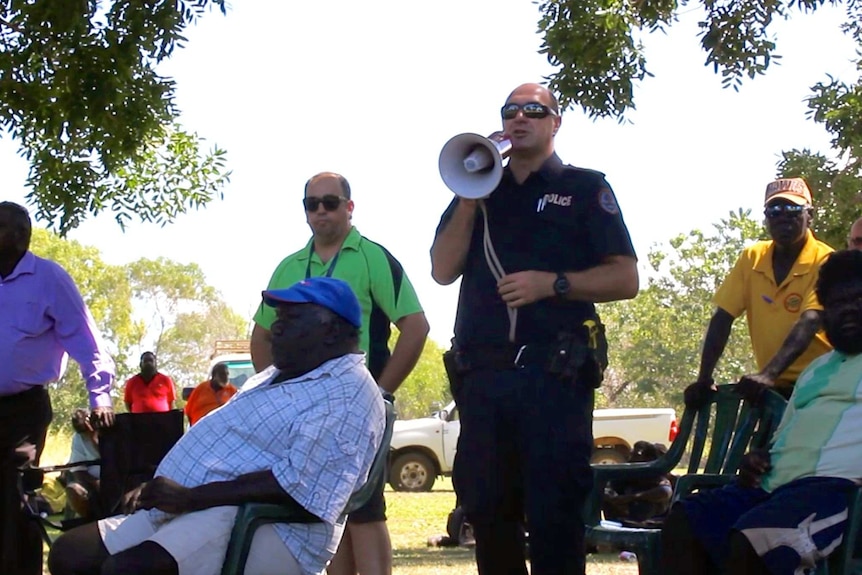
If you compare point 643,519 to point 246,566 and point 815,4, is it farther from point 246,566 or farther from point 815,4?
point 815,4

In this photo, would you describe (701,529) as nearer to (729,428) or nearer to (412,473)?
(729,428)

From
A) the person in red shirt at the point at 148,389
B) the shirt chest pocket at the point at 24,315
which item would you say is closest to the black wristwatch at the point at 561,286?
the shirt chest pocket at the point at 24,315

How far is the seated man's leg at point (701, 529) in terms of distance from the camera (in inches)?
168

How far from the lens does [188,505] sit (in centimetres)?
409

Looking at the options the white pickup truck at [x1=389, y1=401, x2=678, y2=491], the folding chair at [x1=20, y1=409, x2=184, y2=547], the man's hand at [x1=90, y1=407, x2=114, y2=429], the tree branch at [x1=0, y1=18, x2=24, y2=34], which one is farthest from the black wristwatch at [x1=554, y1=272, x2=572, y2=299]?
the white pickup truck at [x1=389, y1=401, x2=678, y2=491]

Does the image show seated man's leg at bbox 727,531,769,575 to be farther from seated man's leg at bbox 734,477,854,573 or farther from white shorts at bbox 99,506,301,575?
white shorts at bbox 99,506,301,575

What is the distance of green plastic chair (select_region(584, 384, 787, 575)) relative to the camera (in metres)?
4.73

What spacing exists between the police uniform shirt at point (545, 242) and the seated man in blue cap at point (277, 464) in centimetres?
42

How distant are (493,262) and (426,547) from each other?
262 inches

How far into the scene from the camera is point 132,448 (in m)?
5.62

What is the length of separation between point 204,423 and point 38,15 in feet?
15.7

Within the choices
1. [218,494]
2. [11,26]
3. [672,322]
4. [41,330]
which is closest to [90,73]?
[11,26]

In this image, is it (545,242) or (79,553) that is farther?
(545,242)

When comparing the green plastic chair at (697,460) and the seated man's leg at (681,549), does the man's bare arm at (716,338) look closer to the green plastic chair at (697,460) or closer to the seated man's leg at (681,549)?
the green plastic chair at (697,460)
